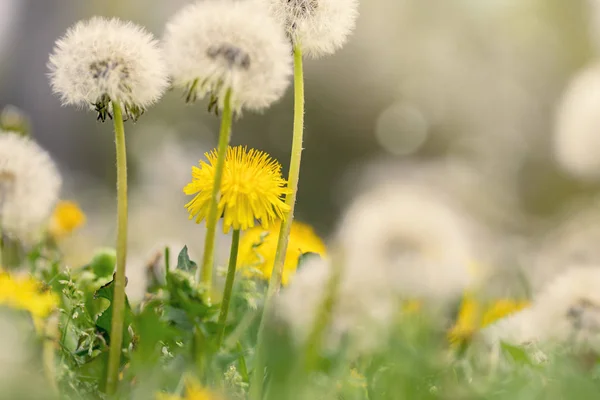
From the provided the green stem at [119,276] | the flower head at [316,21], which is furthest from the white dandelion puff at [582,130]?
the green stem at [119,276]

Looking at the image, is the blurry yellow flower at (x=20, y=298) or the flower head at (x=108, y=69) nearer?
the blurry yellow flower at (x=20, y=298)

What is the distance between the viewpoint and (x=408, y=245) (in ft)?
3.81

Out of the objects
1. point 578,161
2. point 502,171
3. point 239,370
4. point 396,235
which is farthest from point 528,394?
point 502,171

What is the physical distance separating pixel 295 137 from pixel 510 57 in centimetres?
748

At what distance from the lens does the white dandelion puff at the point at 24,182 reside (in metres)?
1.29

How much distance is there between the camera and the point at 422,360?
0.97 metres

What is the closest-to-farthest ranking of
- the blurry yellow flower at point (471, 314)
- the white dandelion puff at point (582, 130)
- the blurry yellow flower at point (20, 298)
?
the blurry yellow flower at point (20, 298), the blurry yellow flower at point (471, 314), the white dandelion puff at point (582, 130)

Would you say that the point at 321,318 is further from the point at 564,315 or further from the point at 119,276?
the point at 564,315

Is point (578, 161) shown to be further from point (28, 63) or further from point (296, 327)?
point (28, 63)

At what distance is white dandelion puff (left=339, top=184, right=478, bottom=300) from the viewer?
1.04 metres

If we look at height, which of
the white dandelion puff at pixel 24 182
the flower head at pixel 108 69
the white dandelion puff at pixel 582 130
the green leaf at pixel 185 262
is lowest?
the green leaf at pixel 185 262

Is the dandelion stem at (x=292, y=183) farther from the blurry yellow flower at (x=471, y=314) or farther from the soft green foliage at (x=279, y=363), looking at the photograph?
the blurry yellow flower at (x=471, y=314)

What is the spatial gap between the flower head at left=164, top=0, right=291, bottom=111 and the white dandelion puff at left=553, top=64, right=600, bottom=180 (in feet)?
6.69

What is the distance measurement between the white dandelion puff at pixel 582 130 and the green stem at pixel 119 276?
2156mm
